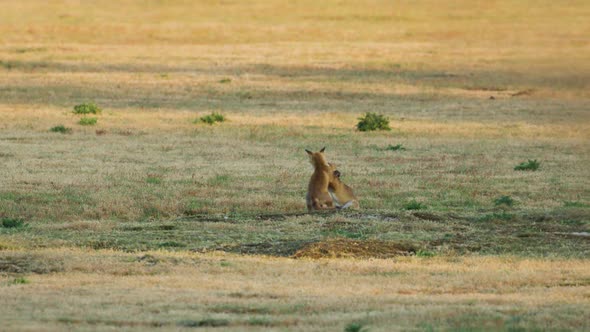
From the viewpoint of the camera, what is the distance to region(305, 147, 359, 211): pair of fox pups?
17.7 meters

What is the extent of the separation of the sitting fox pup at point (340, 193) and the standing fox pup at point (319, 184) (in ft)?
0.20

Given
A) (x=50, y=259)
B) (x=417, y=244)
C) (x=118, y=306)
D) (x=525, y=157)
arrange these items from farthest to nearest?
(x=525, y=157) < (x=417, y=244) < (x=50, y=259) < (x=118, y=306)

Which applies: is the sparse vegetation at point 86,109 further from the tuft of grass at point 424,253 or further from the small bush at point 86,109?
the tuft of grass at point 424,253

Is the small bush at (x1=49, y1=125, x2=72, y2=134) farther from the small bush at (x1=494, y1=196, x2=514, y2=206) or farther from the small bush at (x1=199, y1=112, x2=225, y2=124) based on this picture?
the small bush at (x1=494, y1=196, x2=514, y2=206)

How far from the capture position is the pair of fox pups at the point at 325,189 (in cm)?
1773

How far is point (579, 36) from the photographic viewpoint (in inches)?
2719

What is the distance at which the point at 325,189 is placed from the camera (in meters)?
18.0

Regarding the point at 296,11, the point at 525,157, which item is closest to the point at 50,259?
the point at 525,157

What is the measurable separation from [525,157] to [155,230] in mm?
11709

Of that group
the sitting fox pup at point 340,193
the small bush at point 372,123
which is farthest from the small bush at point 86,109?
the sitting fox pup at point 340,193

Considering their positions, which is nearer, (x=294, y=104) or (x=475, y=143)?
(x=475, y=143)

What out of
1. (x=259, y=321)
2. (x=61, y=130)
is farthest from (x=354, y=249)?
(x=61, y=130)

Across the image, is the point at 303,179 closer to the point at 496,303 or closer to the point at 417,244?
the point at 417,244

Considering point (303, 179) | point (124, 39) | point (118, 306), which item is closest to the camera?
point (118, 306)
